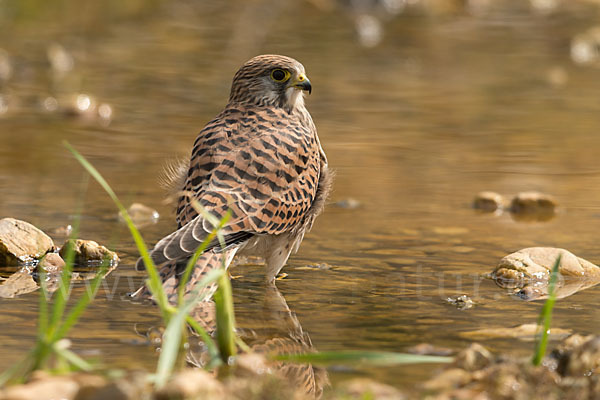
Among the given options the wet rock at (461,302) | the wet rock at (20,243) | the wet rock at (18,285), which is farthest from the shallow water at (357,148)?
the wet rock at (20,243)

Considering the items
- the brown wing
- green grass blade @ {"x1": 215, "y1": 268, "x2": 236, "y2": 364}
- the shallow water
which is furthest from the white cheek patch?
green grass blade @ {"x1": 215, "y1": 268, "x2": 236, "y2": 364}

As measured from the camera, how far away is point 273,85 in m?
5.62

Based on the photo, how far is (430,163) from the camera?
308 inches

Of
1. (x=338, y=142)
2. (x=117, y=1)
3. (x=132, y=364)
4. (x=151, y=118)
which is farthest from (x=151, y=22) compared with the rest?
(x=132, y=364)

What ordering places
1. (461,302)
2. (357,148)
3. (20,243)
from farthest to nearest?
1. (357,148)
2. (20,243)
3. (461,302)

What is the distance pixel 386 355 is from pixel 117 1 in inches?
583

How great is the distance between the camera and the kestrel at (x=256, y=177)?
14.3 ft

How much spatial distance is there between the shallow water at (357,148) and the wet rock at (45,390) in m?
0.68

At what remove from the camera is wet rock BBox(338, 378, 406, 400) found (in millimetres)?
3084

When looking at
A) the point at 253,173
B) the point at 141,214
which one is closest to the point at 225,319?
the point at 253,173

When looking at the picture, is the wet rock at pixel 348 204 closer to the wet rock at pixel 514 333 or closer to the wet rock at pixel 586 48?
the wet rock at pixel 514 333

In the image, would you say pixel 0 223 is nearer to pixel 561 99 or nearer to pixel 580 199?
pixel 580 199

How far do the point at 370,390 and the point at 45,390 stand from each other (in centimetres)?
89

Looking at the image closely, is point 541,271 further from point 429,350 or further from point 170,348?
point 170,348
